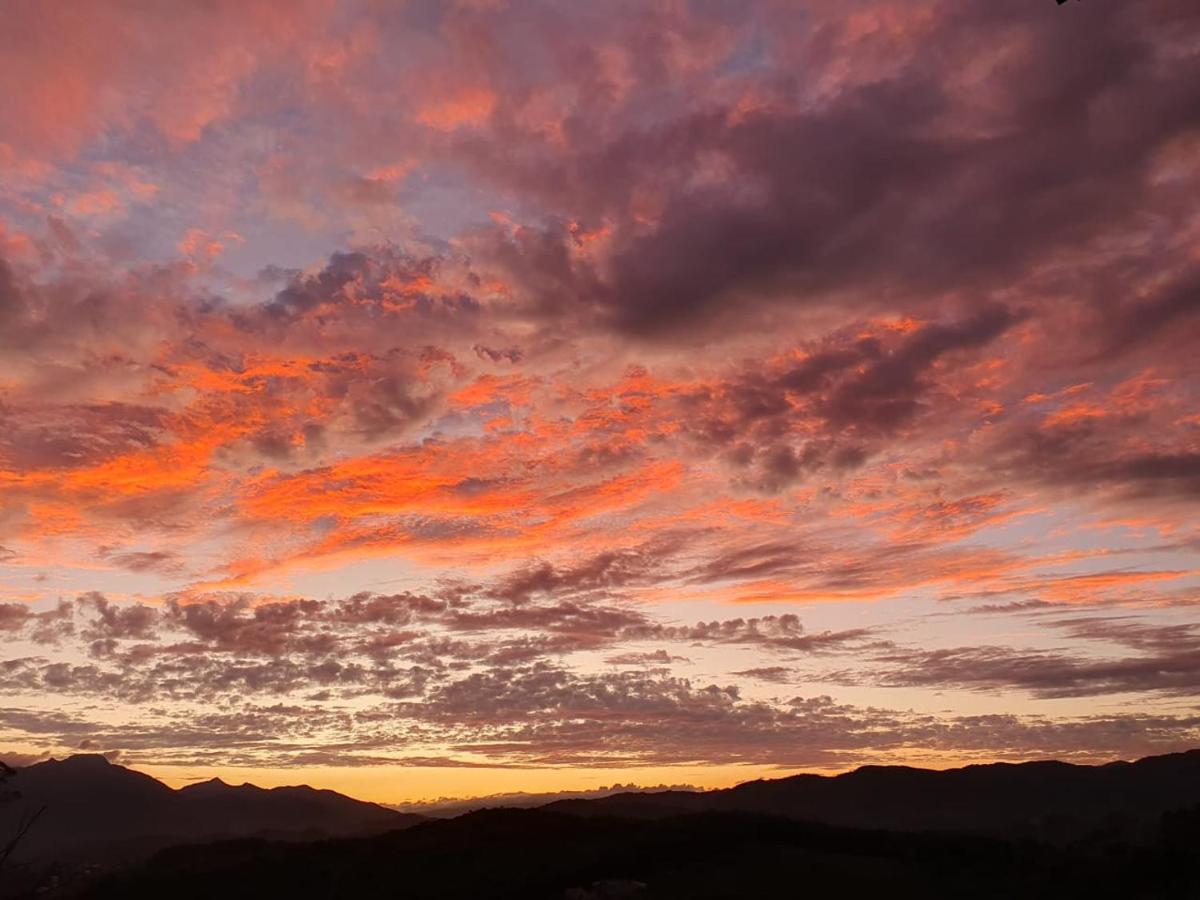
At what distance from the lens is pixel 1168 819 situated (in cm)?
13300

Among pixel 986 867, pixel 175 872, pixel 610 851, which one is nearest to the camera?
pixel 986 867

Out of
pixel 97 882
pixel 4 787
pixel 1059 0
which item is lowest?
pixel 97 882

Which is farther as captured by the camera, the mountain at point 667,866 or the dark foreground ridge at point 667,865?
the dark foreground ridge at point 667,865

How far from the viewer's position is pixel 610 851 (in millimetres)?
134375

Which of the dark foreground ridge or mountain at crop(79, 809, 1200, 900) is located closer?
mountain at crop(79, 809, 1200, 900)

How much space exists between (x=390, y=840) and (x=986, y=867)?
109 m

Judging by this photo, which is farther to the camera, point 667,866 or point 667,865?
point 667,865

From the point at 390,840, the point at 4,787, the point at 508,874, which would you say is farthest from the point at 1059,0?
the point at 390,840

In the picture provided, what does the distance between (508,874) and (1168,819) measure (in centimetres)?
9618

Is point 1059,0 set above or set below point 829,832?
above

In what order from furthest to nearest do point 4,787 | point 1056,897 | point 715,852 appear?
point 715,852 → point 1056,897 → point 4,787

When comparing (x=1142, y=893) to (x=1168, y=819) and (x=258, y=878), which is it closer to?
(x=1168, y=819)

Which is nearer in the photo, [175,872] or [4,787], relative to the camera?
[4,787]

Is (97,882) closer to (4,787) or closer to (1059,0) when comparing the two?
(4,787)
